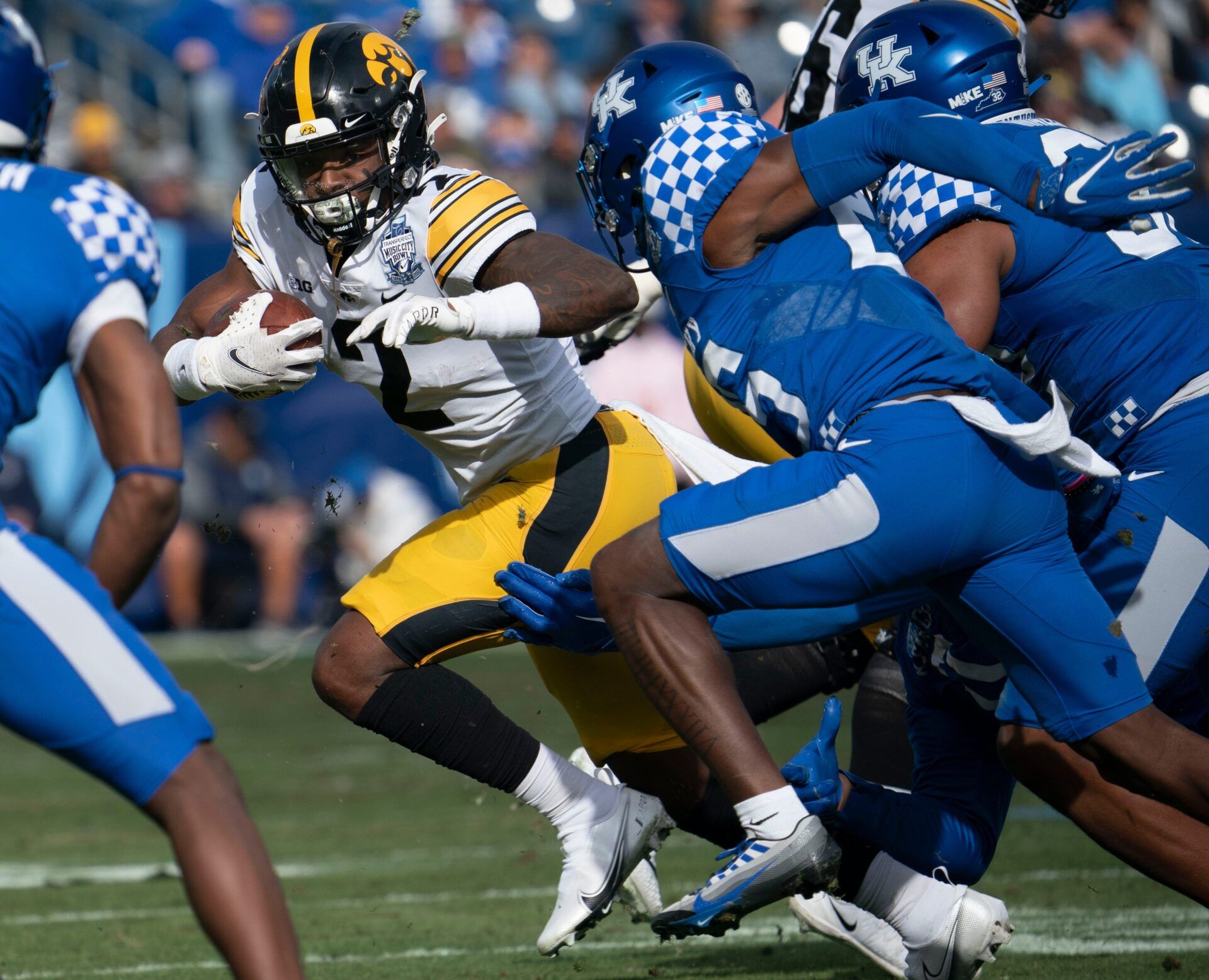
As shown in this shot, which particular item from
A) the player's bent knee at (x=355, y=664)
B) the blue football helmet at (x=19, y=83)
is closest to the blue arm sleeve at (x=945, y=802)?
the player's bent knee at (x=355, y=664)

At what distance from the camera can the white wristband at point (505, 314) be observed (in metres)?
3.03

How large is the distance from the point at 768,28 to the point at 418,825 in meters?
6.60

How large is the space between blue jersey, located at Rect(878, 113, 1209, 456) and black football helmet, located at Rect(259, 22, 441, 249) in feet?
3.67

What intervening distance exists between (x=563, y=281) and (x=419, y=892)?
7.72ft

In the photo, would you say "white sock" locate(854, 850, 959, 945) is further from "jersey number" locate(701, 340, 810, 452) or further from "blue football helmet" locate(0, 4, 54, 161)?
"blue football helmet" locate(0, 4, 54, 161)

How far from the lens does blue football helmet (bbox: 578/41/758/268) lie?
3166 millimetres

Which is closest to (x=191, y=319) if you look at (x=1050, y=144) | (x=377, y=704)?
(x=377, y=704)

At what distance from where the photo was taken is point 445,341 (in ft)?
11.7

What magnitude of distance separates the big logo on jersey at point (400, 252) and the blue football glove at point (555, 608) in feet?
2.34

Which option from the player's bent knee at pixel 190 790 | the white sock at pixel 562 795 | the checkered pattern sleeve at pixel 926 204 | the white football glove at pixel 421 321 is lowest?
A: the white sock at pixel 562 795

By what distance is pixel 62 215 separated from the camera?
93.1 inches

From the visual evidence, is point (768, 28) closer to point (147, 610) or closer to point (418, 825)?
point (147, 610)

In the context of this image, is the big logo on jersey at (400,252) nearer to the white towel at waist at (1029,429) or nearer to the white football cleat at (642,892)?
the white towel at waist at (1029,429)

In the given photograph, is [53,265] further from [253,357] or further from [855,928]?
[855,928]
